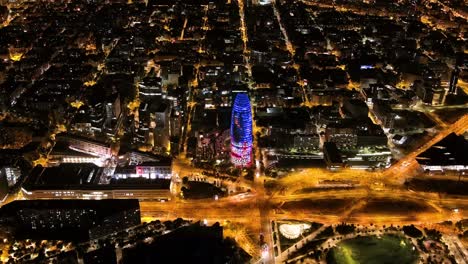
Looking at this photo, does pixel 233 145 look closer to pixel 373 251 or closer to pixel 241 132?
pixel 241 132

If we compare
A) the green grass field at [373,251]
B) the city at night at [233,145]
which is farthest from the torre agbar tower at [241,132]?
the green grass field at [373,251]

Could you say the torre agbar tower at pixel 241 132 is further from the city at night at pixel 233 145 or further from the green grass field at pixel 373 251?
the green grass field at pixel 373 251

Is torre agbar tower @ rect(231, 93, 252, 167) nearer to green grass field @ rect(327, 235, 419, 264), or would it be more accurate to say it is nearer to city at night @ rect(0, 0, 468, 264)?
city at night @ rect(0, 0, 468, 264)

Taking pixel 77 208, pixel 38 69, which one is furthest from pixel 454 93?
pixel 38 69

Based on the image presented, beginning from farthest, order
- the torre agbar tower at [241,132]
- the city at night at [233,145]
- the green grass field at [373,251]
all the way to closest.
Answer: the torre agbar tower at [241,132]
the city at night at [233,145]
the green grass field at [373,251]

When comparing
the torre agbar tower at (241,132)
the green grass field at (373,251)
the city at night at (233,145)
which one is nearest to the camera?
the green grass field at (373,251)

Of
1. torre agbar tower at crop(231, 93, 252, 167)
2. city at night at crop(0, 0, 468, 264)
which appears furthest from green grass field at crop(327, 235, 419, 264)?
torre agbar tower at crop(231, 93, 252, 167)

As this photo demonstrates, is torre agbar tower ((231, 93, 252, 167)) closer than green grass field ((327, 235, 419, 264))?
No

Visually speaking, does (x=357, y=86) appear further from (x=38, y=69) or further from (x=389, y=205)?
(x=38, y=69)
